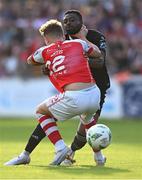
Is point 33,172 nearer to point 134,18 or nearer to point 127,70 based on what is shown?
point 127,70

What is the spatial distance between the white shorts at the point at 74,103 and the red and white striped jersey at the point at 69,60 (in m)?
0.17

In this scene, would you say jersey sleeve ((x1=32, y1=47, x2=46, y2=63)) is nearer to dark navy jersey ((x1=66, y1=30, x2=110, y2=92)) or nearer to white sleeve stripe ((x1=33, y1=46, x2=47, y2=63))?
white sleeve stripe ((x1=33, y1=46, x2=47, y2=63))

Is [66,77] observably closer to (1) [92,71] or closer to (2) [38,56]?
(2) [38,56]

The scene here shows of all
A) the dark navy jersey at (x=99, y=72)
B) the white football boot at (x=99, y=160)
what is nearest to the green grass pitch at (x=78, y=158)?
the white football boot at (x=99, y=160)

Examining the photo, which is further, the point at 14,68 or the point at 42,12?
the point at 42,12

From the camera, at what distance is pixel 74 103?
1035 centimetres

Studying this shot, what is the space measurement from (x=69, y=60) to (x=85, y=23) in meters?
15.3

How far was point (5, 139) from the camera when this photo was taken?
16547 millimetres

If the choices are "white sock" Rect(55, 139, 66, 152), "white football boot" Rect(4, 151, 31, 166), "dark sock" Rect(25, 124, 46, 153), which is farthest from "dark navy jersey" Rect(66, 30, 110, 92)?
"white football boot" Rect(4, 151, 31, 166)

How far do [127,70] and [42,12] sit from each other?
4.68m

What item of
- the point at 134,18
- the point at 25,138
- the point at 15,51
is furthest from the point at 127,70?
the point at 25,138

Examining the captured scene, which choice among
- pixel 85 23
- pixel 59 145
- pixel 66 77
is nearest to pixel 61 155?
pixel 59 145

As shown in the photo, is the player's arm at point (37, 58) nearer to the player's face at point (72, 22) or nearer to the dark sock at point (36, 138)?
the player's face at point (72, 22)

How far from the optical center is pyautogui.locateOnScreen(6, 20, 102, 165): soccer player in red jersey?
10.4 m
